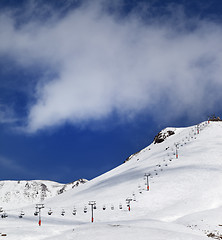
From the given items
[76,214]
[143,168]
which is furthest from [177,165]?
[76,214]

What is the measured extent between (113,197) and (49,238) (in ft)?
A: 115

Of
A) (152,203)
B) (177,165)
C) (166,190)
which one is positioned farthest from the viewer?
(177,165)

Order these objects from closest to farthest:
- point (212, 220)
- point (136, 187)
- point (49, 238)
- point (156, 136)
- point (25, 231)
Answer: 1. point (49, 238)
2. point (25, 231)
3. point (212, 220)
4. point (136, 187)
5. point (156, 136)

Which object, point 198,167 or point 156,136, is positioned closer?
point 198,167

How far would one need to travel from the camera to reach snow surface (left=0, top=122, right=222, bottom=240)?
2777cm

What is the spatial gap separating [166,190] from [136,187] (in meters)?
8.28

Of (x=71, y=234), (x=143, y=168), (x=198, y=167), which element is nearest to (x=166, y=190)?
(x=198, y=167)

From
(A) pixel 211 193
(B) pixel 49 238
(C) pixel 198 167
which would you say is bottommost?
(B) pixel 49 238

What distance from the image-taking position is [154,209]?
50.2m

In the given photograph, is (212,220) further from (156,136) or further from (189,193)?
(156,136)

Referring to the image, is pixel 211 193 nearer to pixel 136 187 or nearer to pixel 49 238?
pixel 136 187

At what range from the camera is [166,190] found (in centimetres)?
5906

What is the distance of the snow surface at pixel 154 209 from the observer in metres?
27.8

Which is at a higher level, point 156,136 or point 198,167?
point 156,136
